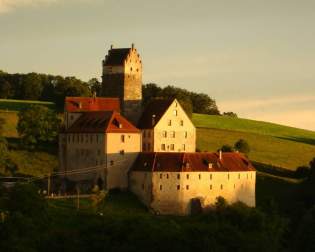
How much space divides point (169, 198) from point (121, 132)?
29.5 ft

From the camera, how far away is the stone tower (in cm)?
13012

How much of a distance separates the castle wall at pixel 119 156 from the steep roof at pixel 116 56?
43.3ft

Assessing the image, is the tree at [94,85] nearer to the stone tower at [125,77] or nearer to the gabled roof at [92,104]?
the stone tower at [125,77]

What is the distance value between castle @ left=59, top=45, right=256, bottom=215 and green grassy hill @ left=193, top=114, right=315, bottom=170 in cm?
2823

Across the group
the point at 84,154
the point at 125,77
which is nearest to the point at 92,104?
the point at 125,77

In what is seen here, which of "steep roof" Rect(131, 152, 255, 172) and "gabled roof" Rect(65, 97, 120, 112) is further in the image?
"gabled roof" Rect(65, 97, 120, 112)

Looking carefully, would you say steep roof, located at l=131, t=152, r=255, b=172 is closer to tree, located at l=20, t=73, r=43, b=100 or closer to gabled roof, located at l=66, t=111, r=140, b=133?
gabled roof, located at l=66, t=111, r=140, b=133

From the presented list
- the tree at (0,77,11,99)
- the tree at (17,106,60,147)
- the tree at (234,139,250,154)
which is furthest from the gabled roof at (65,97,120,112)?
the tree at (0,77,11,99)

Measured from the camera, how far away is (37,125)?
13862 centimetres

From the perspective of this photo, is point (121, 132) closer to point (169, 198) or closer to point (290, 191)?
point (169, 198)

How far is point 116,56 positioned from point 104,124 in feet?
45.7

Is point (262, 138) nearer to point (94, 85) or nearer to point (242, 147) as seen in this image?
point (242, 147)

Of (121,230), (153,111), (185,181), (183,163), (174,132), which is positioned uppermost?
(153,111)

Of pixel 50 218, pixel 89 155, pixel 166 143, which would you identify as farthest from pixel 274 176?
pixel 50 218
